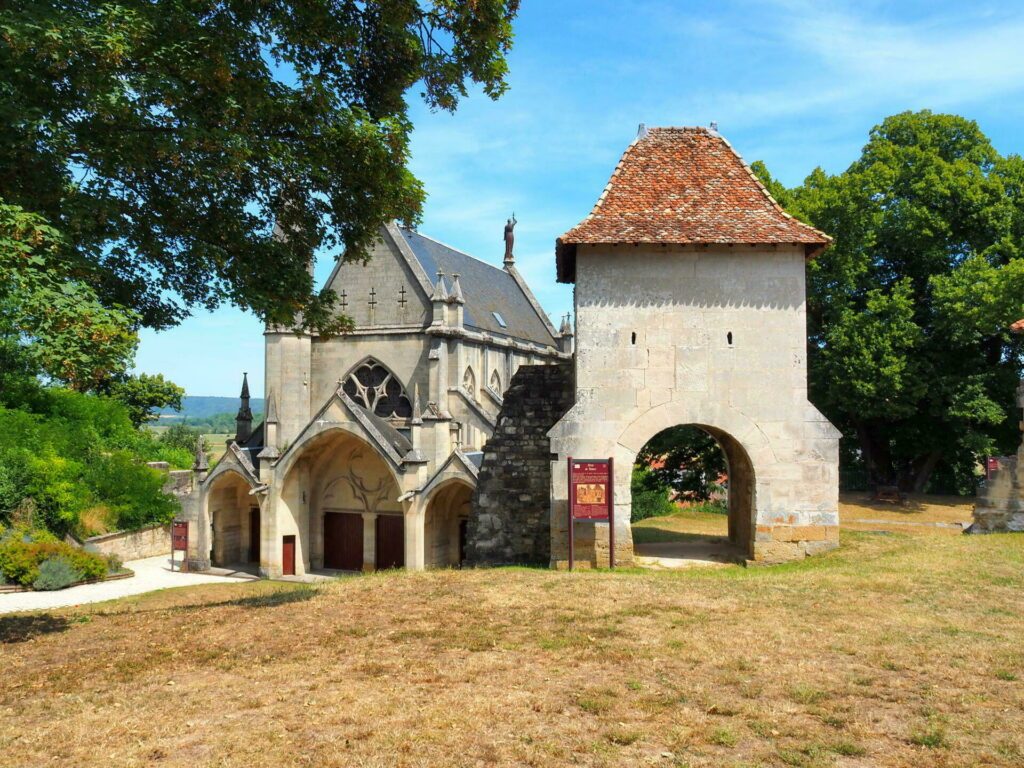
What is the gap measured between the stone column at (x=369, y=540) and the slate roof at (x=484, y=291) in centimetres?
851

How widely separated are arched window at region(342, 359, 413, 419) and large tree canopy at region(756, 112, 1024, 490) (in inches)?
608

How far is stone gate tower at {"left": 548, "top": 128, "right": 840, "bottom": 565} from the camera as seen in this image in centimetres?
1361

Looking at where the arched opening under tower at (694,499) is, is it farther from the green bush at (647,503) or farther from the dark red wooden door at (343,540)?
the dark red wooden door at (343,540)

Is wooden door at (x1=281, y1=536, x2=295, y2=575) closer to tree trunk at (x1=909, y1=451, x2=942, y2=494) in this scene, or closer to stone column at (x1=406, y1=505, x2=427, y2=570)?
stone column at (x1=406, y1=505, x2=427, y2=570)

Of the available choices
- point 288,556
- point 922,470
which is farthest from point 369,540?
point 922,470

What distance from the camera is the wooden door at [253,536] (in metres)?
32.5

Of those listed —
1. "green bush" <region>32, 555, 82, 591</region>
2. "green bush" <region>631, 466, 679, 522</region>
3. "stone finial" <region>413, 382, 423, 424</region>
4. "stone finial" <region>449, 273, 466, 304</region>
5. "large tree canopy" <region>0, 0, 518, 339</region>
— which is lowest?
"green bush" <region>32, 555, 82, 591</region>

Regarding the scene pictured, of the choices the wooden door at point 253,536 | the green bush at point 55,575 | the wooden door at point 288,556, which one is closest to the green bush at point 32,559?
the green bush at point 55,575

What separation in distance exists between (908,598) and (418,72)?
928cm

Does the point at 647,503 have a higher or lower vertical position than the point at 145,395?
lower

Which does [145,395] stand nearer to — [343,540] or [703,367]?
[343,540]

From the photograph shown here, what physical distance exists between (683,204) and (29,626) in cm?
1182

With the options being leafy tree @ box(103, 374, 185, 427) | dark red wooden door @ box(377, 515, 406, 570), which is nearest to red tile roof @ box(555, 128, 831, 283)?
dark red wooden door @ box(377, 515, 406, 570)

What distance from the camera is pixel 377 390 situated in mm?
32219
